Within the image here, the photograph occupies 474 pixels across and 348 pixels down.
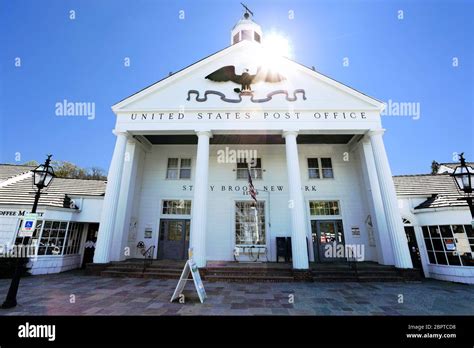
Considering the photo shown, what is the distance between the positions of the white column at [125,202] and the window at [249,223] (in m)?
6.10

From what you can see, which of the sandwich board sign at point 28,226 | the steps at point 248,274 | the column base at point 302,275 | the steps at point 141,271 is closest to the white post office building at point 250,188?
the column base at point 302,275

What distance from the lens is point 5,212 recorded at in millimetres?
10109

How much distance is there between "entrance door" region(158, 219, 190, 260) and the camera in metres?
12.0

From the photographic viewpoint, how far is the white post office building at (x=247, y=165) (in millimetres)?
10188

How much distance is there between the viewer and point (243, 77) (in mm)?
11289

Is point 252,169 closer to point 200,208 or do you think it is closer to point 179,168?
point 179,168

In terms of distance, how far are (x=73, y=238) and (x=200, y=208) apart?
320 inches

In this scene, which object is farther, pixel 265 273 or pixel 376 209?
pixel 376 209

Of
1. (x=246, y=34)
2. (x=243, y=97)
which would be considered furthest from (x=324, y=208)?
(x=246, y=34)

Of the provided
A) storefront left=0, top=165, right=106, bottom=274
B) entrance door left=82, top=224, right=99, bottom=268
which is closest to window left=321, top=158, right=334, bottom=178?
storefront left=0, top=165, right=106, bottom=274

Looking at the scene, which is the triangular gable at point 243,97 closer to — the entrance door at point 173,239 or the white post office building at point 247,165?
the white post office building at point 247,165

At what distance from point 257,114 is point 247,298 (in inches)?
322
